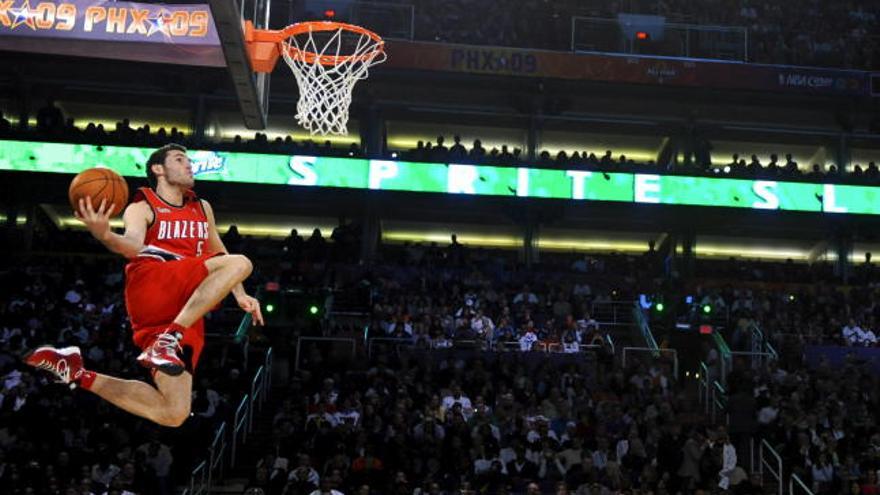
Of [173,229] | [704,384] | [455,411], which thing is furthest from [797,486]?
[173,229]

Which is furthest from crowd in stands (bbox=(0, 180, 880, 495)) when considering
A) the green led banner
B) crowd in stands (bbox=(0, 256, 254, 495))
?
the green led banner

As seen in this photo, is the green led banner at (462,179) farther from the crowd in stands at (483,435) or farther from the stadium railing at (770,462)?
the stadium railing at (770,462)

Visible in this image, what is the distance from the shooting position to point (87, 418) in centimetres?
1864

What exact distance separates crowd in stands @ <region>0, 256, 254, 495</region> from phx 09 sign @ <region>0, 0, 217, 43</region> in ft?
17.9

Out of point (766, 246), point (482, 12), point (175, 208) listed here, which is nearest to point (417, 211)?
point (482, 12)

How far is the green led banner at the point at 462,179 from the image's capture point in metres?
29.4

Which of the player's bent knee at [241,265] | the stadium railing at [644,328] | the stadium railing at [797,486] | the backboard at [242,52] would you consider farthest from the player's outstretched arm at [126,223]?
the stadium railing at [644,328]

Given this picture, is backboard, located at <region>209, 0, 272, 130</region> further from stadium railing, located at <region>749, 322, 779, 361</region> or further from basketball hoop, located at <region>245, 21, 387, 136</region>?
stadium railing, located at <region>749, 322, 779, 361</region>

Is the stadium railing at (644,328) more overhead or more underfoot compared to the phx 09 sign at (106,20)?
more underfoot

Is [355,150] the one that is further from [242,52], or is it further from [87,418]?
[242,52]

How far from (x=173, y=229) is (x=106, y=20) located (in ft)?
37.5

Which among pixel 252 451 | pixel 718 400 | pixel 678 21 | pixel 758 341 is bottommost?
pixel 252 451

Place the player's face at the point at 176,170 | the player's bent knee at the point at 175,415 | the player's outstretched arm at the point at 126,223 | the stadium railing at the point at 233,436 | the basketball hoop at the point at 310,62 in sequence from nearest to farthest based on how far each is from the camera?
the player's outstretched arm at the point at 126,223 < the player's bent knee at the point at 175,415 < the player's face at the point at 176,170 < the basketball hoop at the point at 310,62 < the stadium railing at the point at 233,436

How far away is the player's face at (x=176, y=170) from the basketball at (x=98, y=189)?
47 cm
